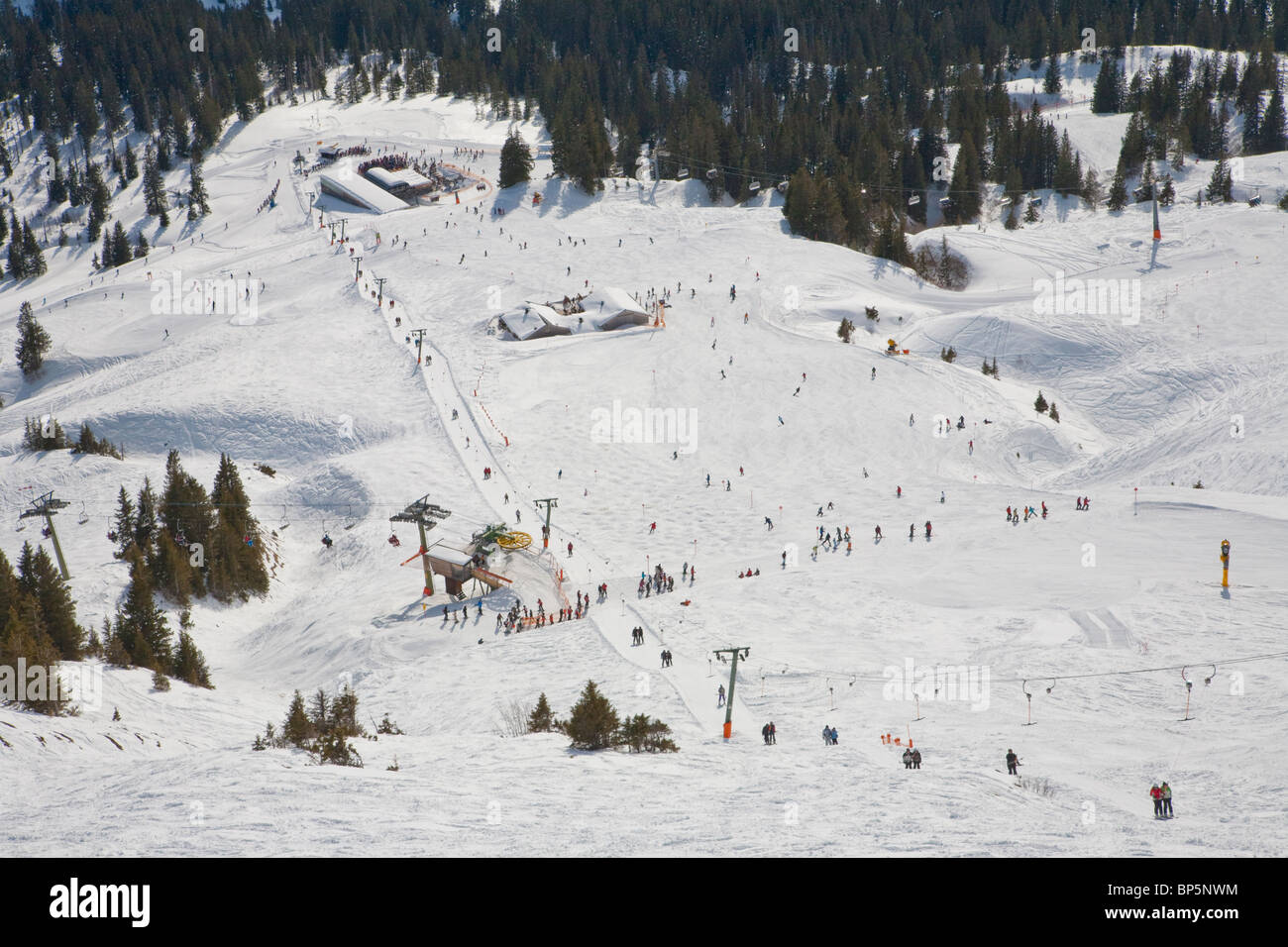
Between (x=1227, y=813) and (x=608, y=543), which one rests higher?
(x=1227, y=813)

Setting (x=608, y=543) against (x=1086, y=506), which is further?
(x=608, y=543)

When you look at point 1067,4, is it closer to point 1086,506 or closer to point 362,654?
point 1086,506

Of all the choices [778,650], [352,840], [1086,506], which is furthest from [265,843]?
[1086,506]

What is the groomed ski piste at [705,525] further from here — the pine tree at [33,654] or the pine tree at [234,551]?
the pine tree at [234,551]

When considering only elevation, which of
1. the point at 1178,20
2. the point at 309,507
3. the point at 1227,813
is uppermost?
the point at 1178,20

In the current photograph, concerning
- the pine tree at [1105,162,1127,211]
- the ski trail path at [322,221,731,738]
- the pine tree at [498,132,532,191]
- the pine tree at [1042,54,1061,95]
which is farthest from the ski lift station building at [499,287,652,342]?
the pine tree at [1042,54,1061,95]

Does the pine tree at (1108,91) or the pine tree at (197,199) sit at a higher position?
the pine tree at (1108,91)

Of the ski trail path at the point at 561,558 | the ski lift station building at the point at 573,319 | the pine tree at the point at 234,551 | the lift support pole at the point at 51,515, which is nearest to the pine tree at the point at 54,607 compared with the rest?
the lift support pole at the point at 51,515
